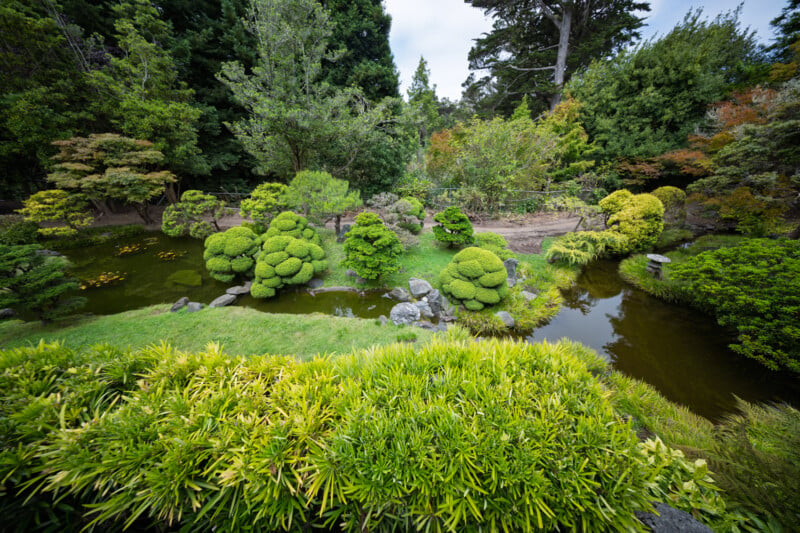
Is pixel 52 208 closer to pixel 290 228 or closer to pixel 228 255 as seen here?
pixel 228 255

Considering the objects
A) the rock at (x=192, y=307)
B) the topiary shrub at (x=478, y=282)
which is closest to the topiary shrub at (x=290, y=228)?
the rock at (x=192, y=307)

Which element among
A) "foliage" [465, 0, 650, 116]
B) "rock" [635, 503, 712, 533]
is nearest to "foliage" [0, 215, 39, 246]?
"rock" [635, 503, 712, 533]

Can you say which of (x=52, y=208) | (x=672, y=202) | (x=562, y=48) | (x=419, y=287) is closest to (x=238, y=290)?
(x=419, y=287)

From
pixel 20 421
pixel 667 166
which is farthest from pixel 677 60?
pixel 20 421

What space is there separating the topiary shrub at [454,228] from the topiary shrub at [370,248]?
80.6 inches

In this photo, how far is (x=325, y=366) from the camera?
1761mm

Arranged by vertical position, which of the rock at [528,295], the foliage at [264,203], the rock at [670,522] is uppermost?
the foliage at [264,203]

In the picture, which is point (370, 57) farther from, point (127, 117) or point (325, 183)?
point (127, 117)

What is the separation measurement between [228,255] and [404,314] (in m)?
4.65

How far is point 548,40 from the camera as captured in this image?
15781mm

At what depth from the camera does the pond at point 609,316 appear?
3.50 meters

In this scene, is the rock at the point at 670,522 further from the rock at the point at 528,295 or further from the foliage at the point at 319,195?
the foliage at the point at 319,195

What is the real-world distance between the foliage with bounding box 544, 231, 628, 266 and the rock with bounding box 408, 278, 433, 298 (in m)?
4.01

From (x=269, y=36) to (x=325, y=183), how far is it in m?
5.26
